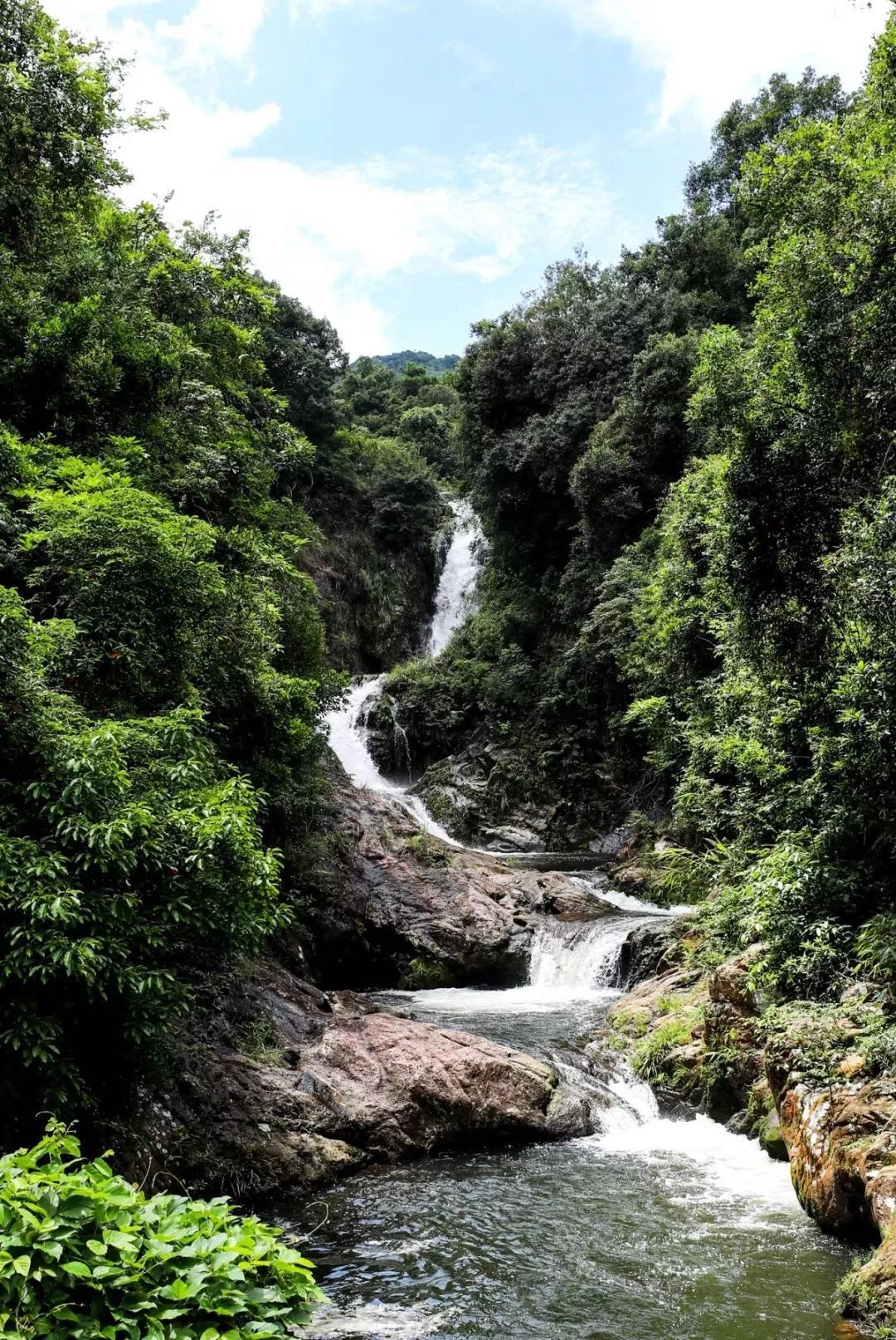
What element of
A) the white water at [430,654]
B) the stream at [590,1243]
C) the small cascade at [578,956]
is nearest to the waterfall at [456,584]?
the white water at [430,654]

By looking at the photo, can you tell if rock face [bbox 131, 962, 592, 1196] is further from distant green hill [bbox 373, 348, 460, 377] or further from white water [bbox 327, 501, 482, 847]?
distant green hill [bbox 373, 348, 460, 377]

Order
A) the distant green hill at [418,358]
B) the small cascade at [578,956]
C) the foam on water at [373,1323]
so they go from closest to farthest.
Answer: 1. the foam on water at [373,1323]
2. the small cascade at [578,956]
3. the distant green hill at [418,358]

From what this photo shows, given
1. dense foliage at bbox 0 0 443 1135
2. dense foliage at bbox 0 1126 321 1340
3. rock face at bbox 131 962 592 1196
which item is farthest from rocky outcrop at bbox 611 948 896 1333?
dense foliage at bbox 0 0 443 1135

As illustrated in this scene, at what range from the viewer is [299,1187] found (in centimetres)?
703

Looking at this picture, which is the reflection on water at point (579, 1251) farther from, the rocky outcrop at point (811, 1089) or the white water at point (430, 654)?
the white water at point (430, 654)

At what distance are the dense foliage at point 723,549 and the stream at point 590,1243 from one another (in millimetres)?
2137

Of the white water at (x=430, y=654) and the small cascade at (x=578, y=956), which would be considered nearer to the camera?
the small cascade at (x=578, y=956)

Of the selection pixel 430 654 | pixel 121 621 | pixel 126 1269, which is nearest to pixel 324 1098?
pixel 121 621

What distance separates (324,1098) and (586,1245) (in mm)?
2831

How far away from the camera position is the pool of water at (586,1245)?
16.9ft

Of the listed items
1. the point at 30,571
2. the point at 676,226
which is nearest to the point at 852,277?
the point at 30,571

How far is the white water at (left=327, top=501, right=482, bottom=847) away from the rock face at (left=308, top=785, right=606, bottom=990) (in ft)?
15.8

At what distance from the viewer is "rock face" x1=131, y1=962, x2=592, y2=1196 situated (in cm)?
692

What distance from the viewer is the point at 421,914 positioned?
14.9 m
